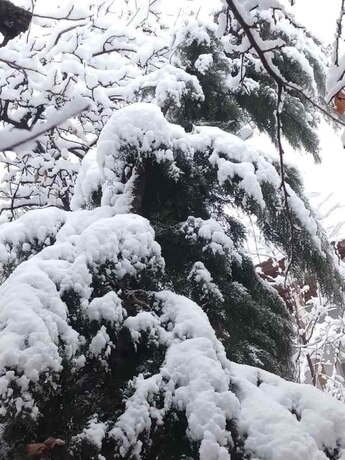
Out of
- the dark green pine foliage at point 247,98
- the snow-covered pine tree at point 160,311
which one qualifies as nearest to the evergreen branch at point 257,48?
the snow-covered pine tree at point 160,311

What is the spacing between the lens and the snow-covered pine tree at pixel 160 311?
4.42 feet

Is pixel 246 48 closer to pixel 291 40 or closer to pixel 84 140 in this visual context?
pixel 291 40

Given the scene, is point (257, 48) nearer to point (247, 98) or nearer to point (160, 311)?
point (160, 311)

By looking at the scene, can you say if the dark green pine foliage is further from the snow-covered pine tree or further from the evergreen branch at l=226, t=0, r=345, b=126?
the evergreen branch at l=226, t=0, r=345, b=126

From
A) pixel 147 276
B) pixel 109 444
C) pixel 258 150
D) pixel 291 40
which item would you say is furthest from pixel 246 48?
pixel 291 40

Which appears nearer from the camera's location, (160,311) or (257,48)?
(257,48)

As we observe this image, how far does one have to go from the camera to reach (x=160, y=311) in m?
1.71

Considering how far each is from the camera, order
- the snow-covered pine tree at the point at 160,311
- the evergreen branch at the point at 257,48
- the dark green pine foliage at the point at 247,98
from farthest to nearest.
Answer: the dark green pine foliage at the point at 247,98 → the snow-covered pine tree at the point at 160,311 → the evergreen branch at the point at 257,48

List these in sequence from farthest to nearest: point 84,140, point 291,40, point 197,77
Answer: point 84,140 → point 291,40 → point 197,77

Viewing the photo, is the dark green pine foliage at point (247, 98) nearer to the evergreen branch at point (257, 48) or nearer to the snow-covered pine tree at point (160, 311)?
the snow-covered pine tree at point (160, 311)

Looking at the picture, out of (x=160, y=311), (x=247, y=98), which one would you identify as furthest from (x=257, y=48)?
(x=247, y=98)

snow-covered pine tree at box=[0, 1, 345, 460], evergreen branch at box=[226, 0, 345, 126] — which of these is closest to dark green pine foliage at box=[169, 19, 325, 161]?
snow-covered pine tree at box=[0, 1, 345, 460]

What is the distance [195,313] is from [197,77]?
1788mm

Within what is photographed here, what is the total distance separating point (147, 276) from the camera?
1.81 m
